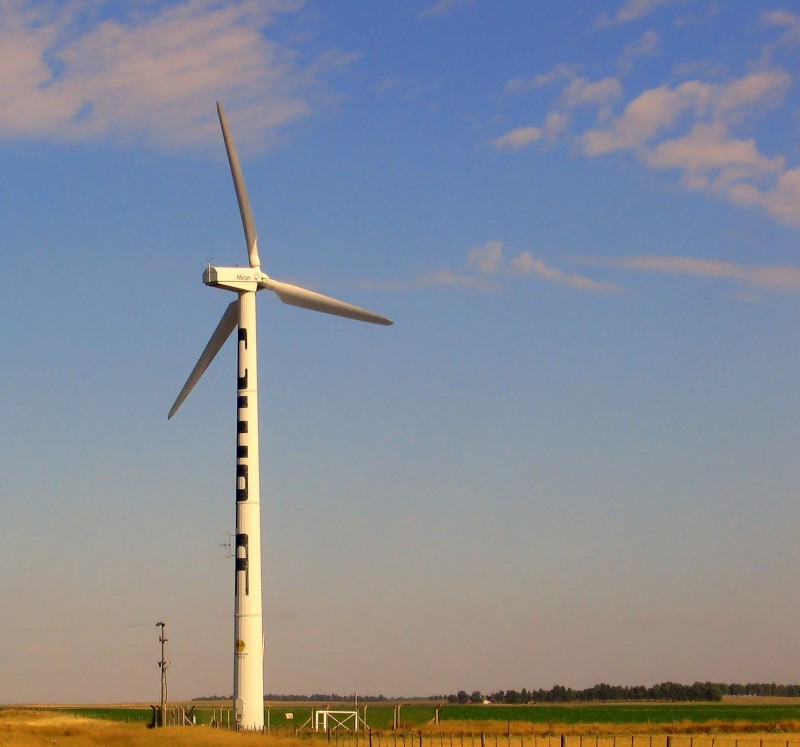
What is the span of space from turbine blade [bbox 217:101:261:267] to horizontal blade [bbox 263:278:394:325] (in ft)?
6.24

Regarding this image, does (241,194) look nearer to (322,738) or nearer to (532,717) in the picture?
(322,738)

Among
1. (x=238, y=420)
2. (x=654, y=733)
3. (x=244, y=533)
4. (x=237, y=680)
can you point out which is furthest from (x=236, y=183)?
(x=654, y=733)

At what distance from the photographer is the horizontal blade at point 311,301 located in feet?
252

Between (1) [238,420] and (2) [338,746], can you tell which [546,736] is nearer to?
(2) [338,746]

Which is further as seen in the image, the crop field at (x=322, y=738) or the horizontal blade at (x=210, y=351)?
the horizontal blade at (x=210, y=351)

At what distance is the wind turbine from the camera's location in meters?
71.9

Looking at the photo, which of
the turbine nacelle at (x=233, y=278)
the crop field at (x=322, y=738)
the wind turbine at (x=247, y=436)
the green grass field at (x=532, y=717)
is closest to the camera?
the crop field at (x=322, y=738)

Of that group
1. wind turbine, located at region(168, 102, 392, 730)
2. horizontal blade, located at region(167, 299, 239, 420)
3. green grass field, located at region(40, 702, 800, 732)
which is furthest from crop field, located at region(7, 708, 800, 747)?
horizontal blade, located at region(167, 299, 239, 420)

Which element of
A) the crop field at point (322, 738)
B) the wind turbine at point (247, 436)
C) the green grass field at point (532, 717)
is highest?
the wind turbine at point (247, 436)

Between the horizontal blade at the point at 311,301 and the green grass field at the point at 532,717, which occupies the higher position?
the horizontal blade at the point at 311,301

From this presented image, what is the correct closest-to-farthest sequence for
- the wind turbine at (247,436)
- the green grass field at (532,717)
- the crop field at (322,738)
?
the crop field at (322,738)
the wind turbine at (247,436)
the green grass field at (532,717)

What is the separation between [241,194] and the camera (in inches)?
3041

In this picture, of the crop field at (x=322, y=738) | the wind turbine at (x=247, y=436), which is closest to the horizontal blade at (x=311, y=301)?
the wind turbine at (x=247, y=436)

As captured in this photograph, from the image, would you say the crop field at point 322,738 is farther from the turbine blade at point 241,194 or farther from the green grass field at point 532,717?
the turbine blade at point 241,194
